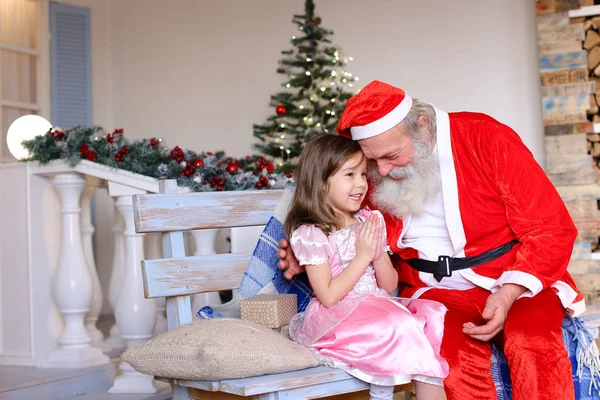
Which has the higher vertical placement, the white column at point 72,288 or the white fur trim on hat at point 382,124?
the white fur trim on hat at point 382,124

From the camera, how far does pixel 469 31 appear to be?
5180 mm

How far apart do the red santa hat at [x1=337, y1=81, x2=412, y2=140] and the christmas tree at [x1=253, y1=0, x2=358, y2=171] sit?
2807 mm

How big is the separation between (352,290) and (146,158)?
1.74 m

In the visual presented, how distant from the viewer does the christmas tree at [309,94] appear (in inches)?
201

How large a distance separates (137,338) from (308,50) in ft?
7.98

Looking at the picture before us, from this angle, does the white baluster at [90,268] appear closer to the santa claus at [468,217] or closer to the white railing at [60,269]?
the white railing at [60,269]

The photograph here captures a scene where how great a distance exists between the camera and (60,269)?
363 centimetres

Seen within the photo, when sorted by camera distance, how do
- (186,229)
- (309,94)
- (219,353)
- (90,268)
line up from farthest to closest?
(309,94)
(90,268)
(186,229)
(219,353)

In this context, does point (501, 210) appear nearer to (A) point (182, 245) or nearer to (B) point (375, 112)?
(B) point (375, 112)

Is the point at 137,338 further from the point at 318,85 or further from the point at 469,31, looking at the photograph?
the point at 469,31

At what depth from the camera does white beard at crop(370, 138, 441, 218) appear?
218cm

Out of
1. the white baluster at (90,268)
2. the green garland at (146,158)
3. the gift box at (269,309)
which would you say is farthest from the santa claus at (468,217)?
the white baluster at (90,268)

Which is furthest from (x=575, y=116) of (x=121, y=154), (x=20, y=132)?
(x=20, y=132)

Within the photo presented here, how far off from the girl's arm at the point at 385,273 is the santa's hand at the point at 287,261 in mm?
211
